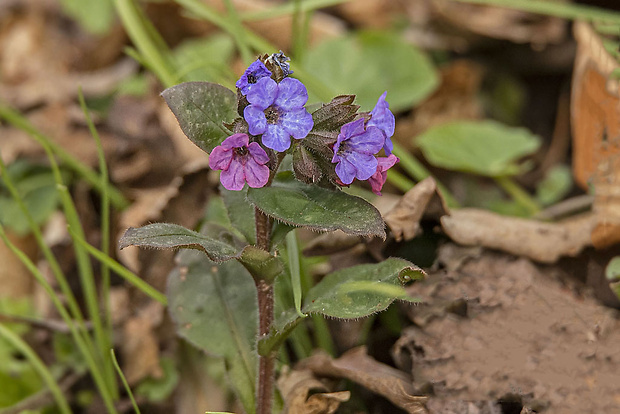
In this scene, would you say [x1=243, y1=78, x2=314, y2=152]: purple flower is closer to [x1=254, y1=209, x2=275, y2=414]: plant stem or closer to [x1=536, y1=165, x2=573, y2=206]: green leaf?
[x1=254, y1=209, x2=275, y2=414]: plant stem

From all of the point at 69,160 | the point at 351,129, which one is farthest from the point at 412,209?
the point at 69,160

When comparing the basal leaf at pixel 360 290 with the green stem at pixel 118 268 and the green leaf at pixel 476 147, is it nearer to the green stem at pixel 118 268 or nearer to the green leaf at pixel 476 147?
the green stem at pixel 118 268

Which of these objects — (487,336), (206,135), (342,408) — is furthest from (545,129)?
(206,135)

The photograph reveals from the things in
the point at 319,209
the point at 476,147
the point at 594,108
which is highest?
the point at 319,209

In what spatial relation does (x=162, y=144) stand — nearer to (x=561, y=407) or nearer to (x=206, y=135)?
(x=206, y=135)

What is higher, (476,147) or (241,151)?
(241,151)

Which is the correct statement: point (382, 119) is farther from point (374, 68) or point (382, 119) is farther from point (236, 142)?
point (374, 68)
